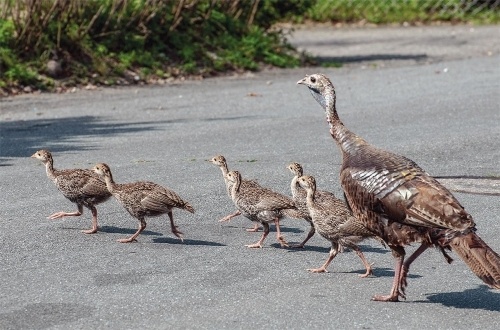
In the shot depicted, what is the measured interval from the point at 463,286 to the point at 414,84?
11.6 m

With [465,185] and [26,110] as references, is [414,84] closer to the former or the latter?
[26,110]

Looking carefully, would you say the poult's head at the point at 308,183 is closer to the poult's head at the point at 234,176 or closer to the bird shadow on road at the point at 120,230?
the poult's head at the point at 234,176

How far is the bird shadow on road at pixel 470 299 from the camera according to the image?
7.86 metres

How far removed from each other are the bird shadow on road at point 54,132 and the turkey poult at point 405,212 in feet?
19.7

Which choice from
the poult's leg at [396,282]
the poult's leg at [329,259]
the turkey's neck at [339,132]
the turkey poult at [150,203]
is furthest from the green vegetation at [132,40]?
the poult's leg at [396,282]

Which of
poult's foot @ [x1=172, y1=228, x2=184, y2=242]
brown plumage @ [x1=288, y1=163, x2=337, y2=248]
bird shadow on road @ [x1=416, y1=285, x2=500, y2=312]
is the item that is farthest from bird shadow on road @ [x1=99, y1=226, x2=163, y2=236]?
bird shadow on road @ [x1=416, y1=285, x2=500, y2=312]

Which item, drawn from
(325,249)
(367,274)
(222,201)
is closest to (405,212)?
(367,274)

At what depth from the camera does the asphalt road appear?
763 centimetres

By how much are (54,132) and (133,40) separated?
5.64 m

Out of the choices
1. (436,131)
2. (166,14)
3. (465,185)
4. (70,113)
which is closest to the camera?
(465,185)

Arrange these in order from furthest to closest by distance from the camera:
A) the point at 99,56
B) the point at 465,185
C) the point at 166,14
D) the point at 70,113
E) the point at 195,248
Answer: the point at 166,14 → the point at 99,56 → the point at 70,113 → the point at 465,185 → the point at 195,248

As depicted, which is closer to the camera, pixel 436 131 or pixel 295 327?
pixel 295 327

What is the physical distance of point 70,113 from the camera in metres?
16.5

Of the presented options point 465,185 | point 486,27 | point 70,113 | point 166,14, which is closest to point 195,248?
point 465,185
